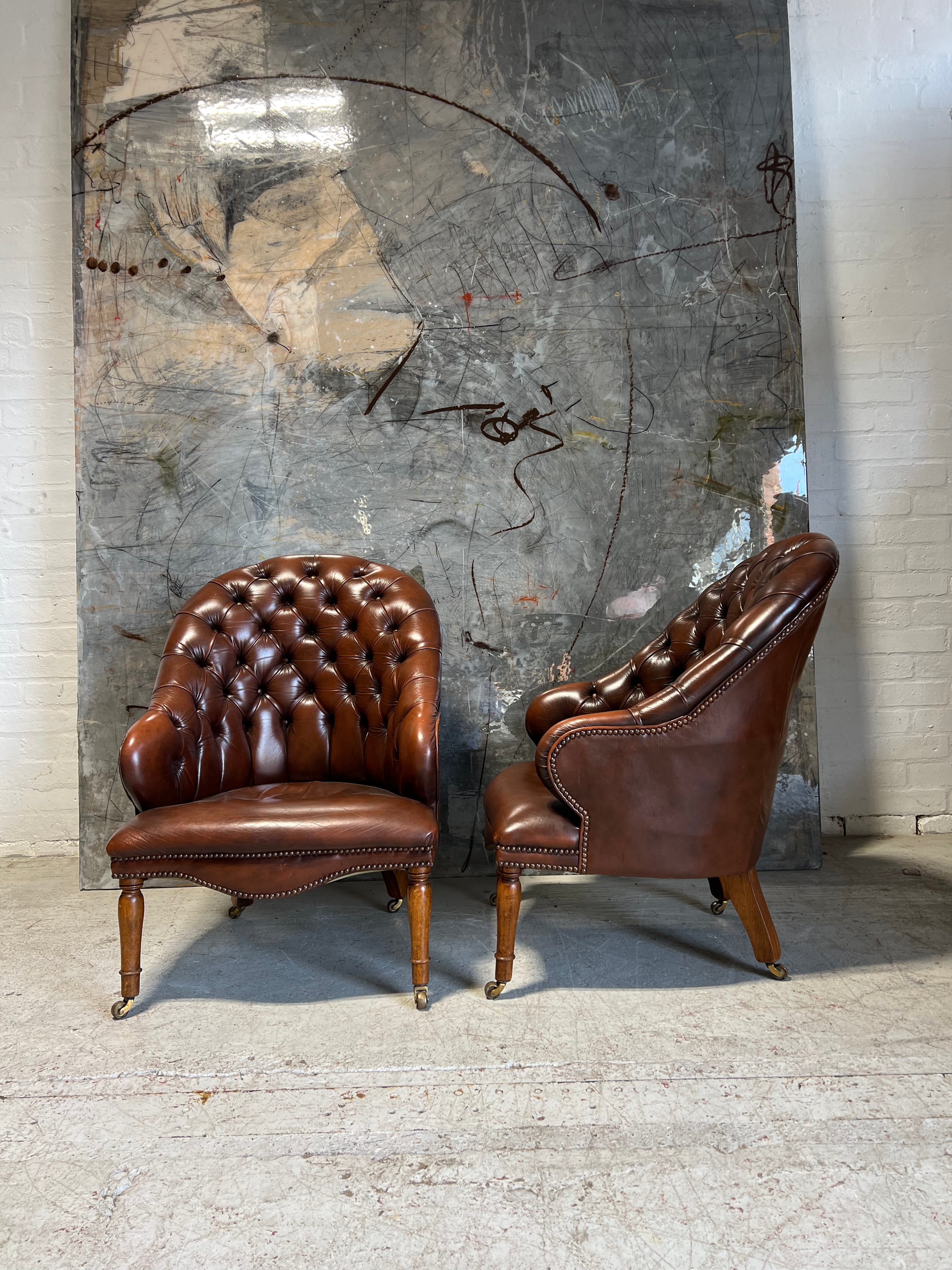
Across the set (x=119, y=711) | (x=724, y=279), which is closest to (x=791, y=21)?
(x=724, y=279)

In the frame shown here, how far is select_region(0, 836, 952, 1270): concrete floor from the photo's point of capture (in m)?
1.23

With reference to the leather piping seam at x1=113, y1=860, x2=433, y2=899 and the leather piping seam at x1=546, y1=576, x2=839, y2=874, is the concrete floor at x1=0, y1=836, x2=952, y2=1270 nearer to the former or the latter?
the leather piping seam at x1=113, y1=860, x2=433, y2=899

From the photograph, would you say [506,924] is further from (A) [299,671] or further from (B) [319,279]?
(B) [319,279]

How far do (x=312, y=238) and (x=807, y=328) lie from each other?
1802 mm

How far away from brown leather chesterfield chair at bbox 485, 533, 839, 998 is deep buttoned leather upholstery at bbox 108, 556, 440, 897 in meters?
0.28

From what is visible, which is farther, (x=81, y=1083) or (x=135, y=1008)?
(x=135, y=1008)

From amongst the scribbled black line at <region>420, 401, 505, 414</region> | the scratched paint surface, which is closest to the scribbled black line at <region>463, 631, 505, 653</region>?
the scratched paint surface

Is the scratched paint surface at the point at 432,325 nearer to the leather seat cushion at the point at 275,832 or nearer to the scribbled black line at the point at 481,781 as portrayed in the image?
the scribbled black line at the point at 481,781

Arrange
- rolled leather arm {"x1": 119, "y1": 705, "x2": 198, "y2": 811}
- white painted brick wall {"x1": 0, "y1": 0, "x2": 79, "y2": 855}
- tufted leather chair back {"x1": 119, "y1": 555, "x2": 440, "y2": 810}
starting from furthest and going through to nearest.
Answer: white painted brick wall {"x1": 0, "y1": 0, "x2": 79, "y2": 855} < tufted leather chair back {"x1": 119, "y1": 555, "x2": 440, "y2": 810} < rolled leather arm {"x1": 119, "y1": 705, "x2": 198, "y2": 811}

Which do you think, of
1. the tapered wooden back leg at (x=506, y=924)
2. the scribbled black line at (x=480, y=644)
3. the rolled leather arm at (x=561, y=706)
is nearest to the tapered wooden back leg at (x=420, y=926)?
the tapered wooden back leg at (x=506, y=924)

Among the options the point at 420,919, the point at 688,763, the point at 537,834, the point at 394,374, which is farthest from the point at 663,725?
the point at 394,374

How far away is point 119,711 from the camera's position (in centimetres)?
287

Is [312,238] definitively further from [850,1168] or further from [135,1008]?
[850,1168]

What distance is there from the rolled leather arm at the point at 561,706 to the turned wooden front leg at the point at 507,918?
1.90ft
